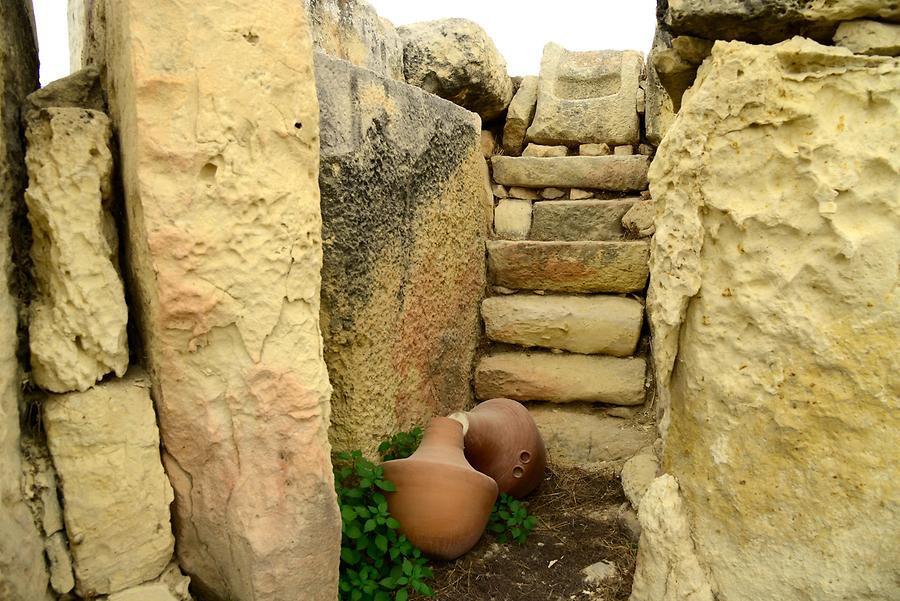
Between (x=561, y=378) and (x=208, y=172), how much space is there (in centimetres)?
211

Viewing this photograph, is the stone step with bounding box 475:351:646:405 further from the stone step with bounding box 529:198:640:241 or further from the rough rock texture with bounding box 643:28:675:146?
the rough rock texture with bounding box 643:28:675:146

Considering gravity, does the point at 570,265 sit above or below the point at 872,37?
below

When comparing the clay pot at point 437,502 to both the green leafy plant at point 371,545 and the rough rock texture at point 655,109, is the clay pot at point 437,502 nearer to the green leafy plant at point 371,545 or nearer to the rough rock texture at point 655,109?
the green leafy plant at point 371,545

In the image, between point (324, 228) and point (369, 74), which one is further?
point (369, 74)

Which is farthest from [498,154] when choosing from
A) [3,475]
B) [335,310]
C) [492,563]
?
[3,475]

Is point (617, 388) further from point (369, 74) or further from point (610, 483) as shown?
point (369, 74)

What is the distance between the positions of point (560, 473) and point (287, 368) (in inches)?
68.7

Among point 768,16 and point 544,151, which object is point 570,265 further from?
point 768,16

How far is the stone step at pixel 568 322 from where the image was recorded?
3.32m

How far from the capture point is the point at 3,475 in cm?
144

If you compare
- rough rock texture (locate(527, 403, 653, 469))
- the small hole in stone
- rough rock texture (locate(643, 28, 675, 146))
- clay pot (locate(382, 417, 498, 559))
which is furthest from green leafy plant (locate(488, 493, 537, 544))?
rough rock texture (locate(643, 28, 675, 146))

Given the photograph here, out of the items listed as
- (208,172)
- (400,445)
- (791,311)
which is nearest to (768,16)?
→ (791,311)

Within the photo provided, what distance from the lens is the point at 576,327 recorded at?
3357mm

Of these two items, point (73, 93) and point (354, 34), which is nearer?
point (73, 93)
